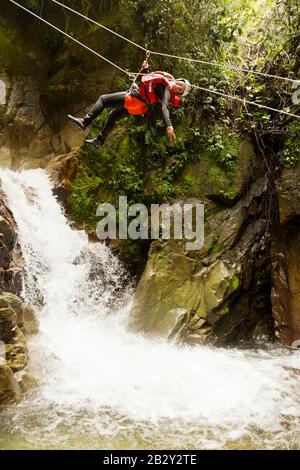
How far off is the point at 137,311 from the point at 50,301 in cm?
150

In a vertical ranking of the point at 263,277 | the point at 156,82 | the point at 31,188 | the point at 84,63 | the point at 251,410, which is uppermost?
the point at 84,63

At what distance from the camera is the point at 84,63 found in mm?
8844

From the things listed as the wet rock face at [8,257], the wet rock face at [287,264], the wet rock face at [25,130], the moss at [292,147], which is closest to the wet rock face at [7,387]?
the wet rock face at [8,257]

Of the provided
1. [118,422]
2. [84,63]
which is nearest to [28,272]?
[118,422]

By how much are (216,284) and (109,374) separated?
2433 millimetres

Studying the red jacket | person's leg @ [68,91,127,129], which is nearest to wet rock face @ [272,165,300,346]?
the red jacket

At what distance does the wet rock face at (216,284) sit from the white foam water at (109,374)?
1.33ft

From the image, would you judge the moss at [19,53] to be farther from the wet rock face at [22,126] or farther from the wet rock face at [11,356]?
the wet rock face at [11,356]

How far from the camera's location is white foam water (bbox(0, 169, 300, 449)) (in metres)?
3.64

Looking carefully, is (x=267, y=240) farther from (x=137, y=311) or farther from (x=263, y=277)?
(x=137, y=311)

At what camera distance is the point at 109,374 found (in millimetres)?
4945

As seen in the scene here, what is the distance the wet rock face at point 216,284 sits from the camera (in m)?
6.36

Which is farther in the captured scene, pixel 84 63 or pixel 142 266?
pixel 84 63

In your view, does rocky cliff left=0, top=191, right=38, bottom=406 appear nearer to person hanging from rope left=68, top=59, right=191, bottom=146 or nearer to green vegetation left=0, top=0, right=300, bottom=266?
green vegetation left=0, top=0, right=300, bottom=266
